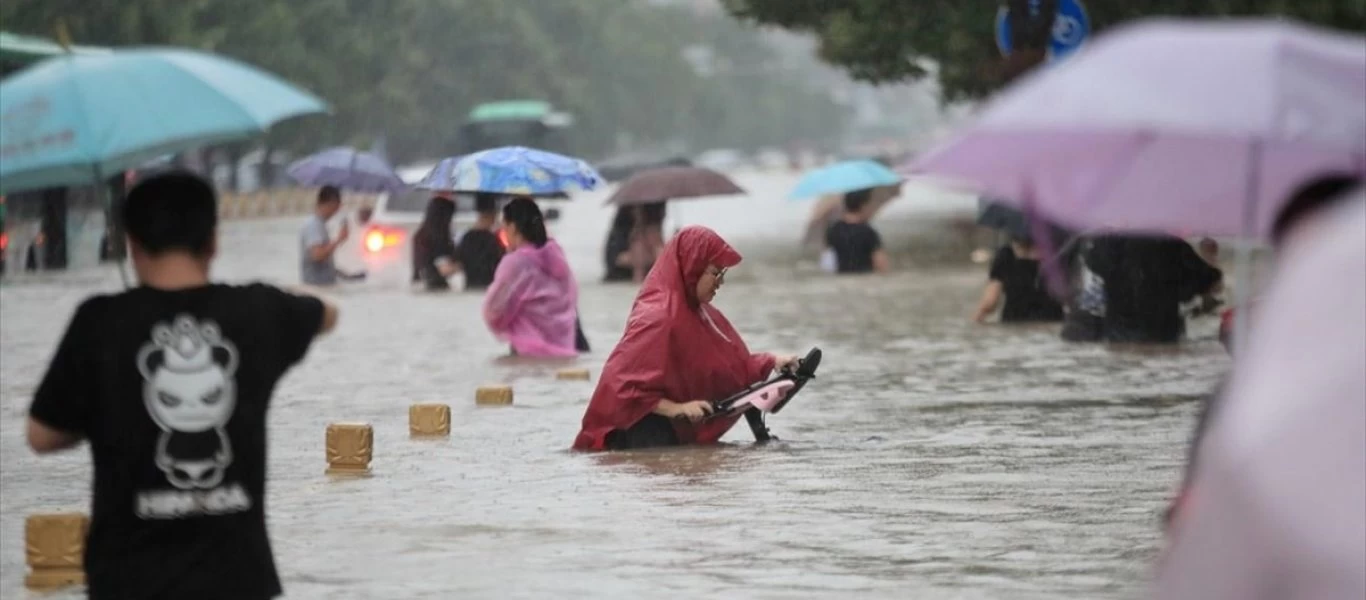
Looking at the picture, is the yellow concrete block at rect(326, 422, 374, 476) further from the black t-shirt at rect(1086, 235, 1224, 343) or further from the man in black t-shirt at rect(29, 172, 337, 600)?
the black t-shirt at rect(1086, 235, 1224, 343)

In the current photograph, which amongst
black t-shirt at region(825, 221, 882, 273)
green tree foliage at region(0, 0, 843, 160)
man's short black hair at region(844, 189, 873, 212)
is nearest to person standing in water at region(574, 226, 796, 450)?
black t-shirt at region(825, 221, 882, 273)

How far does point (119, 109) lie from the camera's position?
6211mm

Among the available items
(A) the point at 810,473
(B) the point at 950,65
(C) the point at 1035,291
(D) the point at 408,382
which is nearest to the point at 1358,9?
(C) the point at 1035,291

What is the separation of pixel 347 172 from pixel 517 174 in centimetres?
941

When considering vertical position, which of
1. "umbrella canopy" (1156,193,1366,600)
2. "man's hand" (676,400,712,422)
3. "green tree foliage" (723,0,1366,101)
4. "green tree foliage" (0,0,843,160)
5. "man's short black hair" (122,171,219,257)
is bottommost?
"man's hand" (676,400,712,422)

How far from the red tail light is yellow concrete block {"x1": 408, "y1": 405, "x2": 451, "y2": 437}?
786 inches

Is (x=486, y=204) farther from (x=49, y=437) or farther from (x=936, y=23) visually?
(x=49, y=437)

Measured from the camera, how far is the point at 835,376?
1766 cm

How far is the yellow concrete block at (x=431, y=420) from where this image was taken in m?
13.9

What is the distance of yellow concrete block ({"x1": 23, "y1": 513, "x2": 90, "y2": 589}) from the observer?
8.73 m

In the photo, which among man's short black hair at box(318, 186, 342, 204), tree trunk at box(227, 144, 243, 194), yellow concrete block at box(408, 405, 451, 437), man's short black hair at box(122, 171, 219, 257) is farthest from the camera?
tree trunk at box(227, 144, 243, 194)

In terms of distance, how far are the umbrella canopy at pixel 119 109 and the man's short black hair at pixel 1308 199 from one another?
108 inches

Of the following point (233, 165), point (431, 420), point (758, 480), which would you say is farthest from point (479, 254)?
point (233, 165)

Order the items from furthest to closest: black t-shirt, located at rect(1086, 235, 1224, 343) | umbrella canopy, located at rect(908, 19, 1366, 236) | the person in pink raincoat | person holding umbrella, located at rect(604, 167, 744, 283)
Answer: person holding umbrella, located at rect(604, 167, 744, 283) < black t-shirt, located at rect(1086, 235, 1224, 343) < the person in pink raincoat < umbrella canopy, located at rect(908, 19, 1366, 236)
